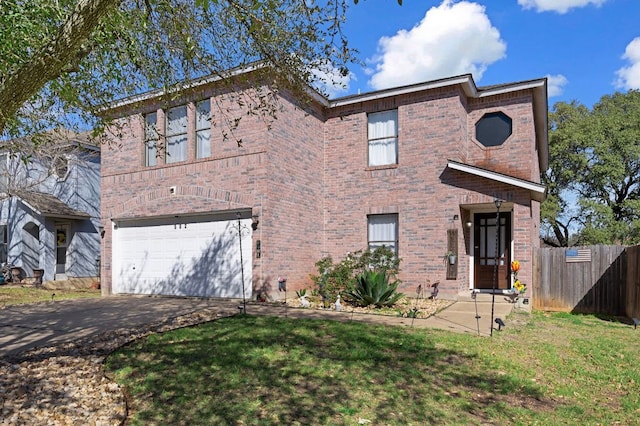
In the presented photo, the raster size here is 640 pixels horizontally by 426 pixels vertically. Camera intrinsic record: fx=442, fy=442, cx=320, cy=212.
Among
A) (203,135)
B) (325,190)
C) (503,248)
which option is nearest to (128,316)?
(203,135)

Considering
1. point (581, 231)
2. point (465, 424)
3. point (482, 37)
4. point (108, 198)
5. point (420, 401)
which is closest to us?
→ point (465, 424)

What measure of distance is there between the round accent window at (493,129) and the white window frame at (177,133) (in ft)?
29.4

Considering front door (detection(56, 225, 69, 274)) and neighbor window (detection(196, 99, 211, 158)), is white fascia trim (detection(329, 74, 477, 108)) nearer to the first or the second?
neighbor window (detection(196, 99, 211, 158))

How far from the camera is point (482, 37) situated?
38.4 feet

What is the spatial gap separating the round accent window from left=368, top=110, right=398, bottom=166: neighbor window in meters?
2.64

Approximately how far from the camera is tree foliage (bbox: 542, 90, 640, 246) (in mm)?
23359

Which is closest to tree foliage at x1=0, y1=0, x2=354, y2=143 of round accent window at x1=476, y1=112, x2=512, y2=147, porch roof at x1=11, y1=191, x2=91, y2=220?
round accent window at x1=476, y1=112, x2=512, y2=147

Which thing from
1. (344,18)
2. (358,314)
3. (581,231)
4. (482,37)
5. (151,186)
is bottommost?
(358,314)

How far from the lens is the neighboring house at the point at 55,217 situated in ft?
60.1

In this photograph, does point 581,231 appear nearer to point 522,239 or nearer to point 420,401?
point 522,239

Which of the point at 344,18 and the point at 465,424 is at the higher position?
the point at 344,18

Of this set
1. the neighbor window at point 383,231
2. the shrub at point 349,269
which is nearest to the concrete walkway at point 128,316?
the shrub at point 349,269

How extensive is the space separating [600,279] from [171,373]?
456 inches

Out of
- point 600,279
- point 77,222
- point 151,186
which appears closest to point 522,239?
point 600,279
